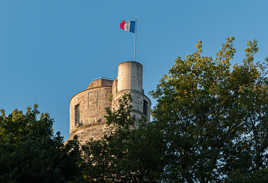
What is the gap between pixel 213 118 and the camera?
2022 centimetres

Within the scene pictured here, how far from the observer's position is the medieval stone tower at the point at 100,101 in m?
33.2

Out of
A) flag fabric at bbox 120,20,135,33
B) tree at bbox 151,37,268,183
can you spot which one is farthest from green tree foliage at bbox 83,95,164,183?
flag fabric at bbox 120,20,135,33

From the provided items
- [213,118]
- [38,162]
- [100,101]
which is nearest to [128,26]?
[100,101]

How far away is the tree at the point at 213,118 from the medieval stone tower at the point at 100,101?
1097 centimetres

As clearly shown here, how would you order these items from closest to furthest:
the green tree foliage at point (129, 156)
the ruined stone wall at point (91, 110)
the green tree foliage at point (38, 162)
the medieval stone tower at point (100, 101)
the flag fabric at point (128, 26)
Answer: the green tree foliage at point (38, 162)
the green tree foliage at point (129, 156)
the medieval stone tower at point (100, 101)
the flag fabric at point (128, 26)
the ruined stone wall at point (91, 110)

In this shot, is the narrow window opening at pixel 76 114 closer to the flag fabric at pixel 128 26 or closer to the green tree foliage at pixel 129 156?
the flag fabric at pixel 128 26

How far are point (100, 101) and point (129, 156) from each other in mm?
20183

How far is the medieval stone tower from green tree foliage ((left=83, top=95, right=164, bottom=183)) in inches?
501

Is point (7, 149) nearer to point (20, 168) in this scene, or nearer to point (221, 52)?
point (20, 168)

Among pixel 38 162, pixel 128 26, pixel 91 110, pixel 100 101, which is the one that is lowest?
pixel 38 162

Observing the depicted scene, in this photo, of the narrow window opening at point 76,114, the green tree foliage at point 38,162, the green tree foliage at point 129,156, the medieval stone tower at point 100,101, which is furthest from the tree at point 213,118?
the narrow window opening at point 76,114

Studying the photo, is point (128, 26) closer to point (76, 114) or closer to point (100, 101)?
point (100, 101)

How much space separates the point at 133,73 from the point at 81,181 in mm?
17034

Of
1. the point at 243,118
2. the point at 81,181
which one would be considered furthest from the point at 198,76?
the point at 81,181
